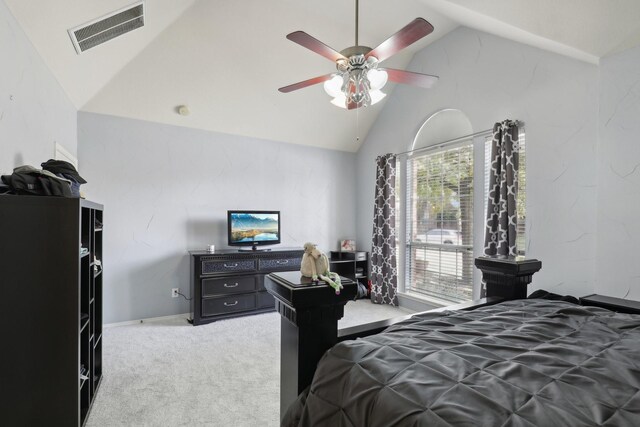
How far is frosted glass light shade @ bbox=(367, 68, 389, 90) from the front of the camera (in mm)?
2182

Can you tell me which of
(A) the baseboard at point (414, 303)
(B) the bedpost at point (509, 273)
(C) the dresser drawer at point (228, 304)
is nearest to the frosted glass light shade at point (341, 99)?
(B) the bedpost at point (509, 273)

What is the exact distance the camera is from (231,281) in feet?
13.1

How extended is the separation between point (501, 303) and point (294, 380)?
4.08 ft

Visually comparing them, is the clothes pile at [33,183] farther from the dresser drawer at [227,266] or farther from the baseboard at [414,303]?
the baseboard at [414,303]

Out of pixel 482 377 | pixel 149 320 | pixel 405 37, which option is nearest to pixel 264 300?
pixel 149 320

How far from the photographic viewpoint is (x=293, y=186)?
4.96 metres

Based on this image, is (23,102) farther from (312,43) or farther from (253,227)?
(253,227)

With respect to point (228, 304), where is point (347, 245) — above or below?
above

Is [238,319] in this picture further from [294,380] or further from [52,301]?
[294,380]

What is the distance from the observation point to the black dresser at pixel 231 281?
3.81 metres

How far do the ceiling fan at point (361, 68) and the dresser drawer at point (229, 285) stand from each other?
2598mm

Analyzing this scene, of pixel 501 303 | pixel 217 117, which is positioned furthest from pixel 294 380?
pixel 217 117

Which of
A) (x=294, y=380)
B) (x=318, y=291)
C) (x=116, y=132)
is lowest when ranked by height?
(x=294, y=380)

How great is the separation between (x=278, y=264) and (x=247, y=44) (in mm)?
2662
